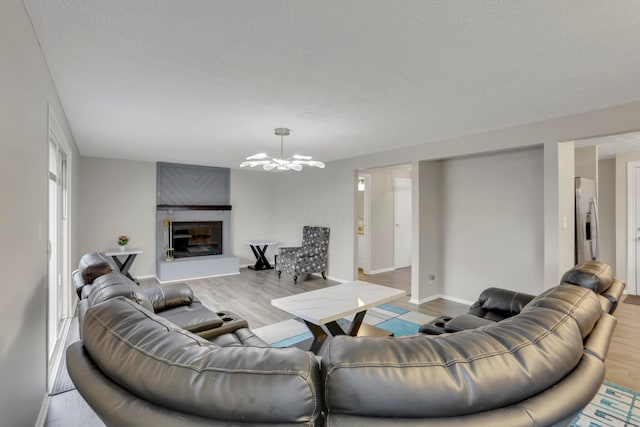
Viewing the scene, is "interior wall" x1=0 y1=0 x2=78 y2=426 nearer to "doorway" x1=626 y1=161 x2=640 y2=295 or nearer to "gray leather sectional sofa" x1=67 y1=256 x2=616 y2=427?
"gray leather sectional sofa" x1=67 y1=256 x2=616 y2=427

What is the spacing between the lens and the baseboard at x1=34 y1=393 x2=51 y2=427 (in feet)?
6.03

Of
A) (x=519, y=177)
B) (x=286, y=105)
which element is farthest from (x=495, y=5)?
(x=519, y=177)

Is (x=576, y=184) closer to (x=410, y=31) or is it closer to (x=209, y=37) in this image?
(x=410, y=31)

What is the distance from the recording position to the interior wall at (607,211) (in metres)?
4.89

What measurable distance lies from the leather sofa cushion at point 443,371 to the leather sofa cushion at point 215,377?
0.08 metres

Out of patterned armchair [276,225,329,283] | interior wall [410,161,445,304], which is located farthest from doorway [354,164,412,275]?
interior wall [410,161,445,304]

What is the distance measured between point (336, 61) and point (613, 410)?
9.48ft

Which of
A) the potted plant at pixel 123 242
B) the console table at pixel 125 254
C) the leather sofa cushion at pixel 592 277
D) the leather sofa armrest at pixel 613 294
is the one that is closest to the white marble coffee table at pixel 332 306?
the leather sofa cushion at pixel 592 277

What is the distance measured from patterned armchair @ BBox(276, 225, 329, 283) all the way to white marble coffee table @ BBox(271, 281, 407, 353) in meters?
2.33

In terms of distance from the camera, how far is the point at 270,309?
4.02m

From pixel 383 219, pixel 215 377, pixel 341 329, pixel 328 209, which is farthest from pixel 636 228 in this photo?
pixel 215 377

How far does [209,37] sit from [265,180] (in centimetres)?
579

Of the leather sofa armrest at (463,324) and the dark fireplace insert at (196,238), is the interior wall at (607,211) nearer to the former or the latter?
the leather sofa armrest at (463,324)

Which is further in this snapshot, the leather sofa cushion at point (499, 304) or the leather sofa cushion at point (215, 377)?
the leather sofa cushion at point (499, 304)
